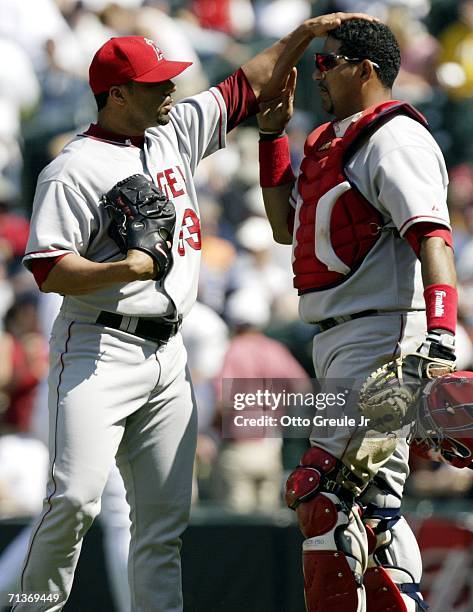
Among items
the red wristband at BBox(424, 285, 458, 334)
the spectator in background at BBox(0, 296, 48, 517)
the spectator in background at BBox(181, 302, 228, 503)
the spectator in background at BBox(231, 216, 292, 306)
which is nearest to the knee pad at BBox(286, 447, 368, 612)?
the red wristband at BBox(424, 285, 458, 334)

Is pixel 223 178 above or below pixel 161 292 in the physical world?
above

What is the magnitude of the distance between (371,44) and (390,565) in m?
1.90

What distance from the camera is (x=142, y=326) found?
170 inches

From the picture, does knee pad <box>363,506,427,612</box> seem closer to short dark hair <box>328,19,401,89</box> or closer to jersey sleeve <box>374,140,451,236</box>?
jersey sleeve <box>374,140,451,236</box>

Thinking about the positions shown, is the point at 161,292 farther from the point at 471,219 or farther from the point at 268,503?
the point at 471,219

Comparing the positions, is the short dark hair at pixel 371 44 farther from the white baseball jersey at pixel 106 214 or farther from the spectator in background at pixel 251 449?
the spectator in background at pixel 251 449

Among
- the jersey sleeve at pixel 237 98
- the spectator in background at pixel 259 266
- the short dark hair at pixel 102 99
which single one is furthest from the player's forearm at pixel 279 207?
the spectator in background at pixel 259 266

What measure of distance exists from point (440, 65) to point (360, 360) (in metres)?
6.22

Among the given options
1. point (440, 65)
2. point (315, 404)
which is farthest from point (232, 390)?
point (440, 65)

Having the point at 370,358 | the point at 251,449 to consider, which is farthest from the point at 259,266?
the point at 370,358

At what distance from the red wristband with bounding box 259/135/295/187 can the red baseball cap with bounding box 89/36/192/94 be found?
579mm

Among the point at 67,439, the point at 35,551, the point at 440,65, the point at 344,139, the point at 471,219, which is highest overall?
the point at 440,65

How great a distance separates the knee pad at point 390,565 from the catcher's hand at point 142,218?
1185 mm

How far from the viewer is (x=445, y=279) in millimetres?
3975
